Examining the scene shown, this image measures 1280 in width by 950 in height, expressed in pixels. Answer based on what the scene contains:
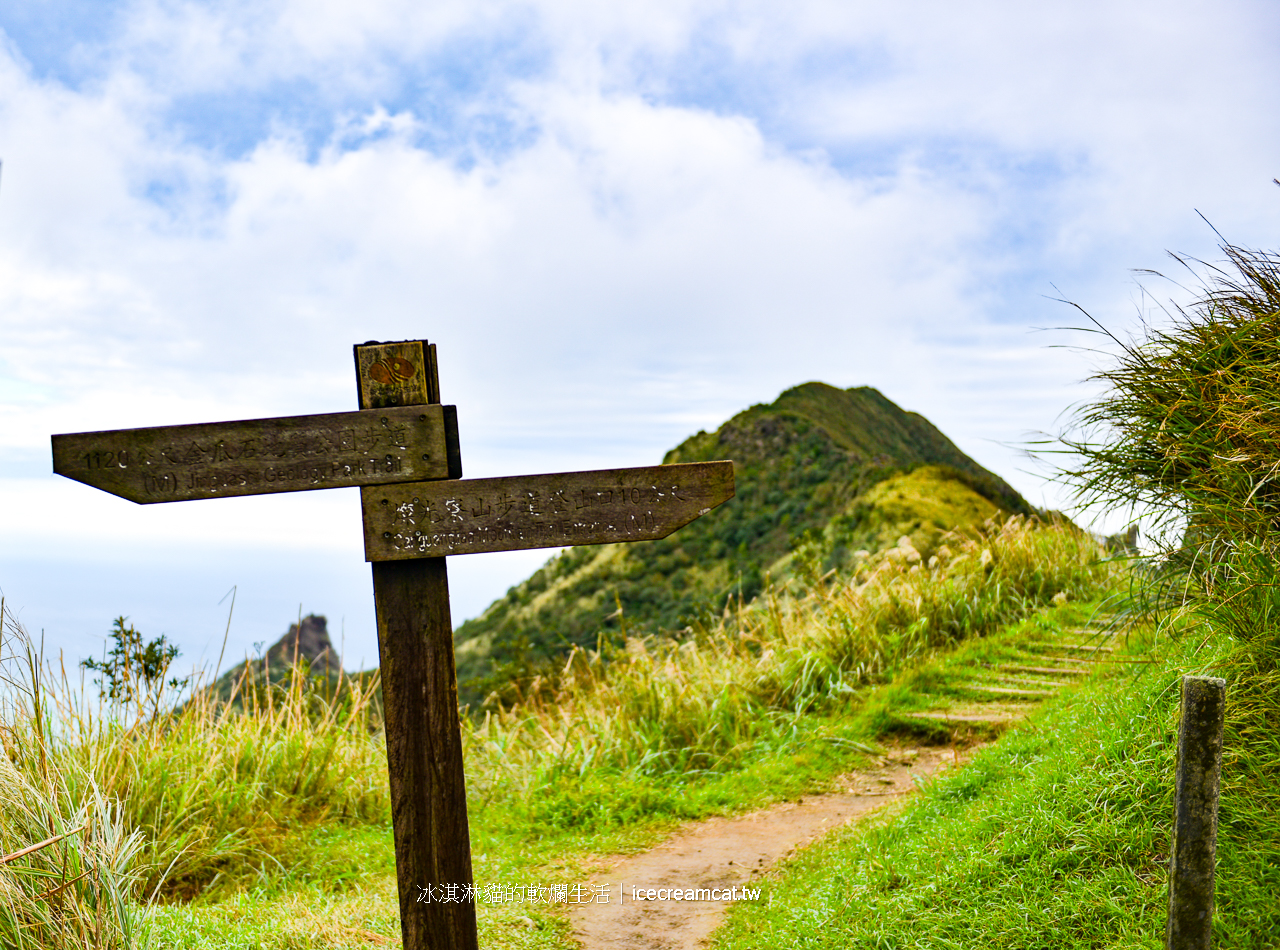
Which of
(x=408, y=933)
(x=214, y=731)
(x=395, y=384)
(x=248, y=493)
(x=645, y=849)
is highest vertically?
(x=395, y=384)

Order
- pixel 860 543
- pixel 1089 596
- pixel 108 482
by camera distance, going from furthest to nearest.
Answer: pixel 860 543
pixel 1089 596
pixel 108 482

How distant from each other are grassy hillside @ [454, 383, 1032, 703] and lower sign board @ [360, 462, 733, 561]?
9235 mm

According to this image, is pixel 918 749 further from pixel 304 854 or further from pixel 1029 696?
pixel 304 854

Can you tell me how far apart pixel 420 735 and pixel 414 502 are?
32.8 inches

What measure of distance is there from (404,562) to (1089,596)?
7.59 m

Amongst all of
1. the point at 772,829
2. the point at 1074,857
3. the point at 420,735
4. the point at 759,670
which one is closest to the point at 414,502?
the point at 420,735

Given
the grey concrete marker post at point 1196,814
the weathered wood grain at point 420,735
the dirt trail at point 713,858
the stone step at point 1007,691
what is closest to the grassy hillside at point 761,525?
the stone step at point 1007,691

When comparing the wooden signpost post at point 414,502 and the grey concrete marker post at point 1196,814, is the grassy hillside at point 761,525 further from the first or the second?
the grey concrete marker post at point 1196,814

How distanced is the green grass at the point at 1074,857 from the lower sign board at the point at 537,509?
180 cm

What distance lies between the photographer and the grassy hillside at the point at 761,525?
15273 millimetres

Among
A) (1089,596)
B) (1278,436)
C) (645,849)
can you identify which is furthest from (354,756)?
(1089,596)

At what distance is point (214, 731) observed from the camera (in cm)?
567

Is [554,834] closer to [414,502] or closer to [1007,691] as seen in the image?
[414,502]

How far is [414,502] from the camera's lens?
3250 mm
